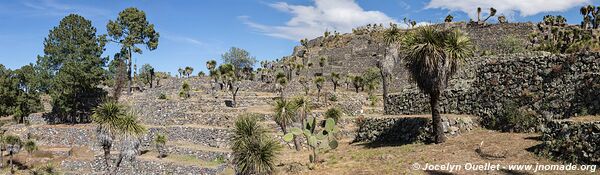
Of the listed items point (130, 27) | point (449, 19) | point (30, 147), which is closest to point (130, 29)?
point (130, 27)

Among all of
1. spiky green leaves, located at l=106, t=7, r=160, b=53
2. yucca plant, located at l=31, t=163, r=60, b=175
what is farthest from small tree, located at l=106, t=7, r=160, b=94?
yucca plant, located at l=31, t=163, r=60, b=175

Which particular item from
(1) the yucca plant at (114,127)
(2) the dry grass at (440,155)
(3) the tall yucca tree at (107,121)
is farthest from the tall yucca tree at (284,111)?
(3) the tall yucca tree at (107,121)

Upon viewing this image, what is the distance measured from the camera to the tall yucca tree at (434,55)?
18.6 m

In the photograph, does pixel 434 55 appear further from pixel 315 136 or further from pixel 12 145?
pixel 12 145

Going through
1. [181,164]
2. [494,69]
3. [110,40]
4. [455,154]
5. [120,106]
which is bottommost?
[181,164]

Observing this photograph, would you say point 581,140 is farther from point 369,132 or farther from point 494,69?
point 369,132

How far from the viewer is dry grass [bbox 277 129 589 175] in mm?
16797

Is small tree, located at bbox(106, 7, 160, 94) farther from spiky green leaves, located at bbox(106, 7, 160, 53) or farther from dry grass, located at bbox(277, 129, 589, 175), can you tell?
dry grass, located at bbox(277, 129, 589, 175)

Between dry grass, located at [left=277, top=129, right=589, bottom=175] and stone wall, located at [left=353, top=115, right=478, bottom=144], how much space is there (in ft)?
2.00

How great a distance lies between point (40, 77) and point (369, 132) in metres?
41.1

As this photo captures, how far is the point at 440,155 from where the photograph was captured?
18.5 meters

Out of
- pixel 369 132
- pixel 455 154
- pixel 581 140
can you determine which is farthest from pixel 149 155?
pixel 581 140

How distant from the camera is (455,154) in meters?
18.2

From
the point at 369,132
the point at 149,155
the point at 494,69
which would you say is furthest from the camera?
the point at 149,155
